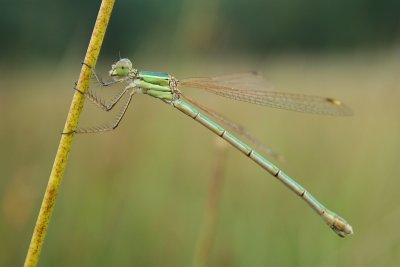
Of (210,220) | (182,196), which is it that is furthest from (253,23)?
(210,220)

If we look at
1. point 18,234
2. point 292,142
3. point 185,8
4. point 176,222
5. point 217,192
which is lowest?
point 18,234

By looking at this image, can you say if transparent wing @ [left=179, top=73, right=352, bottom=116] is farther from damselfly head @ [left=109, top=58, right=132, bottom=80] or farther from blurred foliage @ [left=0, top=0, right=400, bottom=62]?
blurred foliage @ [left=0, top=0, right=400, bottom=62]

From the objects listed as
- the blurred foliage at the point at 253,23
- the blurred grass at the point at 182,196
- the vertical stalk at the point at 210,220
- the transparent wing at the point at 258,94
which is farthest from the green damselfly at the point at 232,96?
the blurred foliage at the point at 253,23

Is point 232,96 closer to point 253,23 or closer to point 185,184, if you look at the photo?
point 185,184

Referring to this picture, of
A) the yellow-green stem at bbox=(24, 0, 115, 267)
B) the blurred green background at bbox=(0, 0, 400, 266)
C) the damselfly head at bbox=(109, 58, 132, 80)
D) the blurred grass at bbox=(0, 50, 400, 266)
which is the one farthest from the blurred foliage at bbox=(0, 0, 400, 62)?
the yellow-green stem at bbox=(24, 0, 115, 267)

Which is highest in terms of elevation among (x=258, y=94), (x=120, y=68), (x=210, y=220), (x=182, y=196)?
(x=258, y=94)

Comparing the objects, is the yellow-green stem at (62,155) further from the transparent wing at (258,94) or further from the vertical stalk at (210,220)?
the transparent wing at (258,94)

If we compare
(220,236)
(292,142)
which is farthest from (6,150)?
(292,142)

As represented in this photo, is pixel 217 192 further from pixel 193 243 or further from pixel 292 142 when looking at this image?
pixel 292 142
